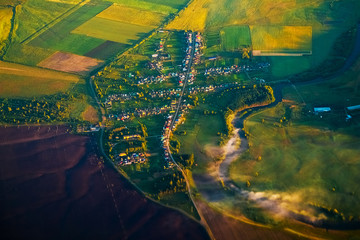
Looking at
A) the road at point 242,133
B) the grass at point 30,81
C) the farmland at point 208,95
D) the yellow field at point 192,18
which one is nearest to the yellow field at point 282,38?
the farmland at point 208,95

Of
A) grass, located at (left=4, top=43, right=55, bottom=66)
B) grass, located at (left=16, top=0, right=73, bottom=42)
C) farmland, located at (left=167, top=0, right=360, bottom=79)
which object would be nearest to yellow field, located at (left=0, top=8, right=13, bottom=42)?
grass, located at (left=16, top=0, right=73, bottom=42)

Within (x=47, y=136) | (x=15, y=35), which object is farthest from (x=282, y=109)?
(x=15, y=35)

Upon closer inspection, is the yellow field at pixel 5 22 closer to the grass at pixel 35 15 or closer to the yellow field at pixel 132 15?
the grass at pixel 35 15

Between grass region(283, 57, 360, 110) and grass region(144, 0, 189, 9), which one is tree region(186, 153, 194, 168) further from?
grass region(144, 0, 189, 9)

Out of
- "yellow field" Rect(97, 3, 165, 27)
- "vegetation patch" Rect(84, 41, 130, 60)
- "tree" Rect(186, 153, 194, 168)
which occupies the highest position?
"yellow field" Rect(97, 3, 165, 27)

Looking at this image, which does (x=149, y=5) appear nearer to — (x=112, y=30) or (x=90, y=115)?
(x=112, y=30)

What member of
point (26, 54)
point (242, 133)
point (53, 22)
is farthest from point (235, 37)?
point (26, 54)

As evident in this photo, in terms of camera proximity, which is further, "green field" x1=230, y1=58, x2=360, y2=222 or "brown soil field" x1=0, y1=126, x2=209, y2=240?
"green field" x1=230, y1=58, x2=360, y2=222
